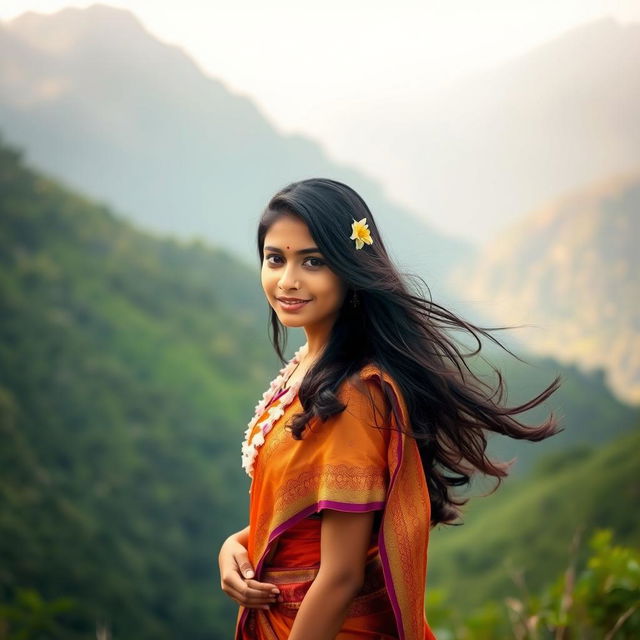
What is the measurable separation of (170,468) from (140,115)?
15021mm

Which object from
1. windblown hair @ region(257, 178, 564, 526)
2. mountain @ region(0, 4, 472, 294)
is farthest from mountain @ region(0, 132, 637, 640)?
windblown hair @ region(257, 178, 564, 526)

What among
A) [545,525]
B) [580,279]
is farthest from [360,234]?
[580,279]

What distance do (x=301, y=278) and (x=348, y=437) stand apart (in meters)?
0.40

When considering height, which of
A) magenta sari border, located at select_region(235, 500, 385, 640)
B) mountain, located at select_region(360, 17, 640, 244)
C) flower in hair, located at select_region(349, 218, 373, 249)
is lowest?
magenta sari border, located at select_region(235, 500, 385, 640)

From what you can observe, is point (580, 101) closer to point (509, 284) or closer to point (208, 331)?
point (509, 284)

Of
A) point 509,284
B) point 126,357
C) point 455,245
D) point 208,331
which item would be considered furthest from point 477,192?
point 126,357

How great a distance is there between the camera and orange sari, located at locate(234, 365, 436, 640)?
1.66 m

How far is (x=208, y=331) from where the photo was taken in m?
28.6

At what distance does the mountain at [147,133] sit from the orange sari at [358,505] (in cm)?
1949

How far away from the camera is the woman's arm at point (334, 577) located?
63.8 inches

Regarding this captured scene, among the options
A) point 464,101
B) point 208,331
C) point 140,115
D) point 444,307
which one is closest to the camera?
point 444,307

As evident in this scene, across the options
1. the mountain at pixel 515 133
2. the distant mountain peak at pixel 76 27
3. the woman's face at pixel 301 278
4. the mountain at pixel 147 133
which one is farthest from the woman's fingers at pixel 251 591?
the distant mountain peak at pixel 76 27

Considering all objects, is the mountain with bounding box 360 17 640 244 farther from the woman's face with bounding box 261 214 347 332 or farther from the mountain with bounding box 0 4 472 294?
the woman's face with bounding box 261 214 347 332

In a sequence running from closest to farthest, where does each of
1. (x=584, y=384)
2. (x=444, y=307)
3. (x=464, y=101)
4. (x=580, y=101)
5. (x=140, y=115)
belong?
(x=444, y=307) → (x=580, y=101) → (x=584, y=384) → (x=464, y=101) → (x=140, y=115)
